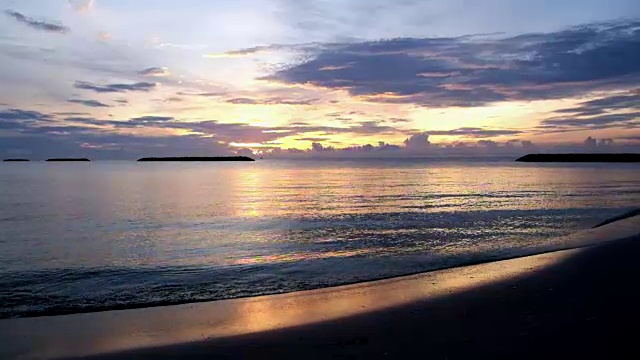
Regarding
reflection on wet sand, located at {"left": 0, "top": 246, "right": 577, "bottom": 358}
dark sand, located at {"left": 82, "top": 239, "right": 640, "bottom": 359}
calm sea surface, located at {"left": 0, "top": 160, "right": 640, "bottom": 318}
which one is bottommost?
calm sea surface, located at {"left": 0, "top": 160, "right": 640, "bottom": 318}

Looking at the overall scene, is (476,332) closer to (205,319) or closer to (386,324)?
(386,324)

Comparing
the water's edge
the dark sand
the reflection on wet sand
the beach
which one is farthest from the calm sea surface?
the dark sand

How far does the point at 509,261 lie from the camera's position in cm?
1712

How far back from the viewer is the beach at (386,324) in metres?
8.30

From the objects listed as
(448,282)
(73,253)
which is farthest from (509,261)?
(73,253)

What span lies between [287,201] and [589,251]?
1200 inches

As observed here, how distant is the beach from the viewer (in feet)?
27.2

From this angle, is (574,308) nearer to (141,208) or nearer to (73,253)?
(73,253)

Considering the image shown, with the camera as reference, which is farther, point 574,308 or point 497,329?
point 574,308

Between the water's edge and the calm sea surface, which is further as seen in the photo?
the calm sea surface

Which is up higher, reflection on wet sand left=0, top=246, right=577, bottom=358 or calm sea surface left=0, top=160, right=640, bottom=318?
reflection on wet sand left=0, top=246, right=577, bottom=358

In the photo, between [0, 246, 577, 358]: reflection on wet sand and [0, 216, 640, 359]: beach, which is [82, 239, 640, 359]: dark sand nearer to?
[0, 216, 640, 359]: beach

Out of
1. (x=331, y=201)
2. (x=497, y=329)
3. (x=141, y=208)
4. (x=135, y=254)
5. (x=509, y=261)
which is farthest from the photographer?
(x=331, y=201)

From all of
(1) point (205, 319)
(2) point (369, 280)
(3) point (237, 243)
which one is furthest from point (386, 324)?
(3) point (237, 243)
